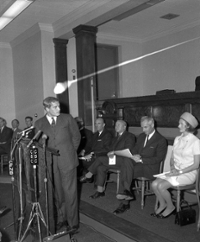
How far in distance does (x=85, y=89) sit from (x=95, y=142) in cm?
156

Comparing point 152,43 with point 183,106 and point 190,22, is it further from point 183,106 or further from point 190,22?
point 183,106

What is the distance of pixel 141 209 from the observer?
3.95m

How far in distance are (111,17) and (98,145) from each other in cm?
241

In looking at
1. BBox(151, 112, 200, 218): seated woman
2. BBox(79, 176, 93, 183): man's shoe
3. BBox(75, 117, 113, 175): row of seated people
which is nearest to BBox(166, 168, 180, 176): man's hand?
BBox(151, 112, 200, 218): seated woman

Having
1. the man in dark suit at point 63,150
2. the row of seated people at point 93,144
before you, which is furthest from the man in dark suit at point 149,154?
the man in dark suit at point 63,150

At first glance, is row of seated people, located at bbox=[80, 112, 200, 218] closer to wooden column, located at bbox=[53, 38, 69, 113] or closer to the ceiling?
the ceiling

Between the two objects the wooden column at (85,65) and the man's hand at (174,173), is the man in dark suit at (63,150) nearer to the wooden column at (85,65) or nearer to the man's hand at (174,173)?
the man's hand at (174,173)

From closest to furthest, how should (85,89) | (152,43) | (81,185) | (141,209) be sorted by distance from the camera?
(141,209) → (81,185) → (85,89) → (152,43)

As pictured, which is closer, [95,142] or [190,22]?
[95,142]

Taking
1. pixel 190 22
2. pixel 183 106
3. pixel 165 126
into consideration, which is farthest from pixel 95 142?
pixel 190 22

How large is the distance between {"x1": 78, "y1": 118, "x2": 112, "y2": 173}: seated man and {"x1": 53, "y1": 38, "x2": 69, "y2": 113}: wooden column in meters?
2.20

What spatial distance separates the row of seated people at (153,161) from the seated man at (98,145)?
171 mm

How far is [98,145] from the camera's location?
5.32 m

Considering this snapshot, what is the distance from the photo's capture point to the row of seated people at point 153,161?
347cm
